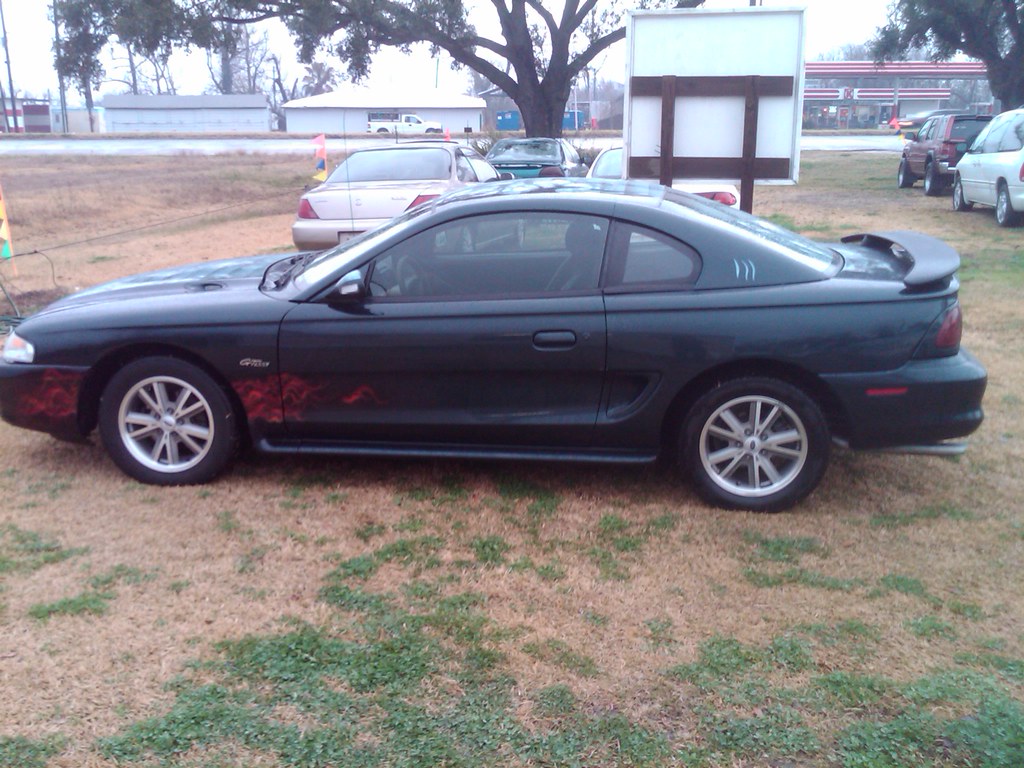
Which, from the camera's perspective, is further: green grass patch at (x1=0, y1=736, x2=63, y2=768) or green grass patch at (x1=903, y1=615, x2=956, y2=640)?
green grass patch at (x1=903, y1=615, x2=956, y2=640)

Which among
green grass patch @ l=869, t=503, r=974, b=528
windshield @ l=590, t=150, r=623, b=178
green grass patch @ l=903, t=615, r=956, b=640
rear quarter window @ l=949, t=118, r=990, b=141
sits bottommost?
green grass patch @ l=903, t=615, r=956, b=640

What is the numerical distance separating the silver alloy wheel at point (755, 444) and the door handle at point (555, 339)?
2.40 ft

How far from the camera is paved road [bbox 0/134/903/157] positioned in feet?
126

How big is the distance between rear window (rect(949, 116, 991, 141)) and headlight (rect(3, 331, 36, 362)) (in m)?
19.4

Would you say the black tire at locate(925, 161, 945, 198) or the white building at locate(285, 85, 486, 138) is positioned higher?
the white building at locate(285, 85, 486, 138)

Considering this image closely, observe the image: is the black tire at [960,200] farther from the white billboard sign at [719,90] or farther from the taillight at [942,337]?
the taillight at [942,337]

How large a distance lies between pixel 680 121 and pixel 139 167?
26.5 m

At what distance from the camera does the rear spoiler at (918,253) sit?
4594 mm

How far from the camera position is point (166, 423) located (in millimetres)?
4988

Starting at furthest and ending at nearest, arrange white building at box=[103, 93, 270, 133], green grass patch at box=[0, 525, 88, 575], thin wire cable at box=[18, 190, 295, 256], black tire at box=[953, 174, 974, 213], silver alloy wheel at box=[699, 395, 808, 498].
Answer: white building at box=[103, 93, 270, 133] < black tire at box=[953, 174, 974, 213] < thin wire cable at box=[18, 190, 295, 256] < silver alloy wheel at box=[699, 395, 808, 498] < green grass patch at box=[0, 525, 88, 575]

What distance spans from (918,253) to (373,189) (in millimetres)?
7047

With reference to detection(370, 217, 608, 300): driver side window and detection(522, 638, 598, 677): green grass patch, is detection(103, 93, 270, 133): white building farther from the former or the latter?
detection(522, 638, 598, 677): green grass patch

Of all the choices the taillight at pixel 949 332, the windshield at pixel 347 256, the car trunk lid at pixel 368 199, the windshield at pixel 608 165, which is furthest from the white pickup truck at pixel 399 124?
the taillight at pixel 949 332

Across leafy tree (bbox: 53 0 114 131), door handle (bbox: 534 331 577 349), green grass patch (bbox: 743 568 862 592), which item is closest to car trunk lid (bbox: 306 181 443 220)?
door handle (bbox: 534 331 577 349)
